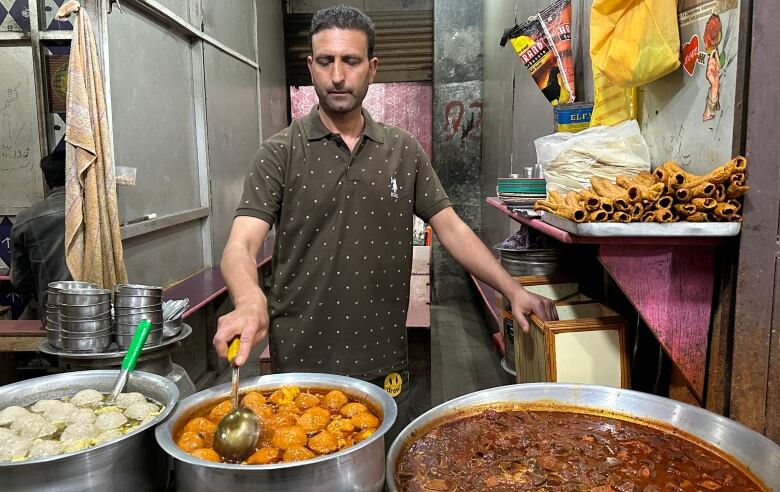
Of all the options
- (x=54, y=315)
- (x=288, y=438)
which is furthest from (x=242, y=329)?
(x=54, y=315)

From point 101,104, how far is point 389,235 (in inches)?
85.8

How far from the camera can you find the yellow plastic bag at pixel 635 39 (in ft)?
5.89

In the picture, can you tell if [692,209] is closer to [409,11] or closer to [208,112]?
[208,112]

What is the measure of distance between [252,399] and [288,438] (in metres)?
0.22

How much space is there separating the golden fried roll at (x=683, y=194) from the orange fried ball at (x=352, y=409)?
98 centimetres

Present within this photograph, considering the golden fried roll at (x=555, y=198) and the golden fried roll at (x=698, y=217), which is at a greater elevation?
the golden fried roll at (x=555, y=198)

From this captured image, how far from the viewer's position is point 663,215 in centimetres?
145

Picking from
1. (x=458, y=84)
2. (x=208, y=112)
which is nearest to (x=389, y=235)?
(x=208, y=112)

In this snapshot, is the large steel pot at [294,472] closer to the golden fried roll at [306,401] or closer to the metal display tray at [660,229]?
the golden fried roll at [306,401]

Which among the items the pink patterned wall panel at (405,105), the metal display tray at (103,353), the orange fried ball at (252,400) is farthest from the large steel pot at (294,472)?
the pink patterned wall panel at (405,105)

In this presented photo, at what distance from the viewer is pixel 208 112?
567cm

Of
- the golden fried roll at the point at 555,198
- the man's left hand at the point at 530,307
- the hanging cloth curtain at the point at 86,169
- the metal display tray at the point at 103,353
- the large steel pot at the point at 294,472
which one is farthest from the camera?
the hanging cloth curtain at the point at 86,169

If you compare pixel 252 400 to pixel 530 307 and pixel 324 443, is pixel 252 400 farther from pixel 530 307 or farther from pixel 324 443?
pixel 530 307

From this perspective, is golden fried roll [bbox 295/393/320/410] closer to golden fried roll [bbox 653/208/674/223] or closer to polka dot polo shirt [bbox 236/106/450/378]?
polka dot polo shirt [bbox 236/106/450/378]
